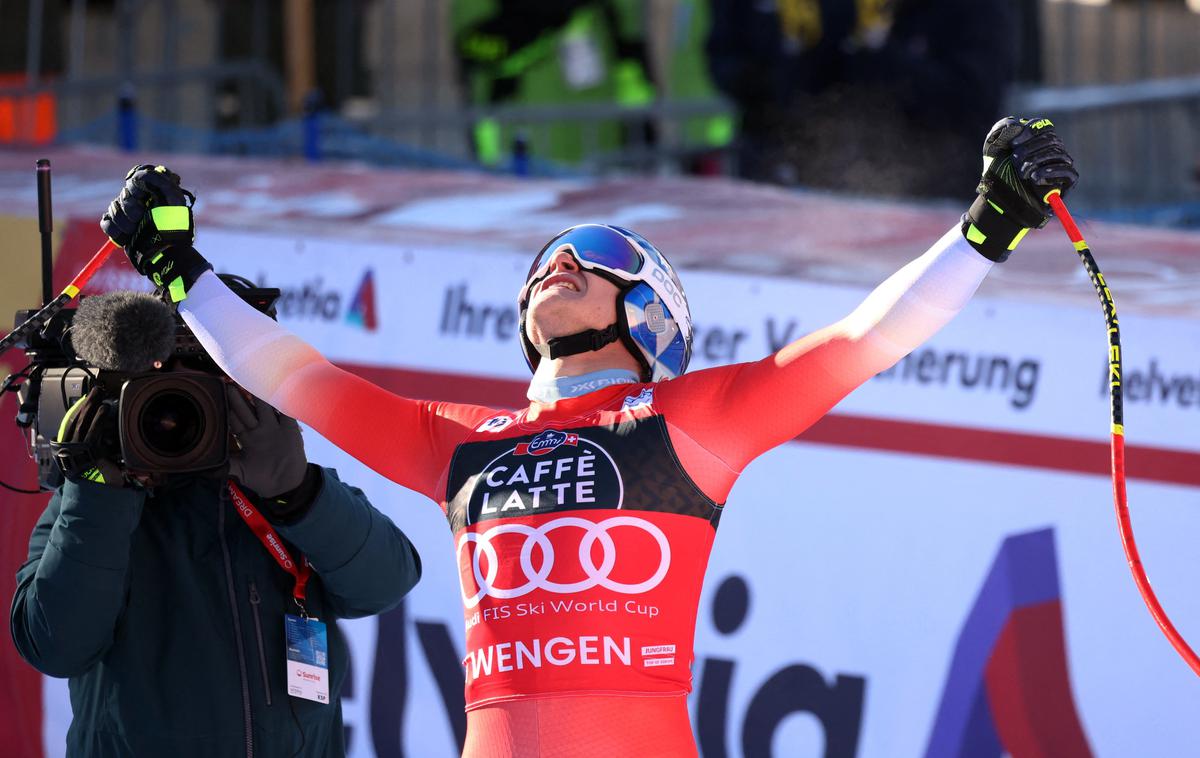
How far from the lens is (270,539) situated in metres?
3.31

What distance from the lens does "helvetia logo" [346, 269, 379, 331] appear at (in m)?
5.04

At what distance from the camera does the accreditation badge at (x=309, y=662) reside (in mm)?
3271

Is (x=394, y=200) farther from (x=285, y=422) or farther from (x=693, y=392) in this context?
(x=693, y=392)

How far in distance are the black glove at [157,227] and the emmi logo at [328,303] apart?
1.81 meters

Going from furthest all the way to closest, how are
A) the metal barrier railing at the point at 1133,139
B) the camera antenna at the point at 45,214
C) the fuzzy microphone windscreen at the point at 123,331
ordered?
the metal barrier railing at the point at 1133,139
the camera antenna at the point at 45,214
the fuzzy microphone windscreen at the point at 123,331

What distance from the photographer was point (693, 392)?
9.89ft

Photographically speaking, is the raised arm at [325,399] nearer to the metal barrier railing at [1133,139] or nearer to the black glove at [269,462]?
the black glove at [269,462]

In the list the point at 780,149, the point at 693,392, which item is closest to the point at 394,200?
the point at 780,149

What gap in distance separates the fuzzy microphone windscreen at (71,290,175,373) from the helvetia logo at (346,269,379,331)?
1812 mm

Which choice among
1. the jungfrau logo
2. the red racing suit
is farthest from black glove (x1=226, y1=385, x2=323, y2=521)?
the jungfrau logo

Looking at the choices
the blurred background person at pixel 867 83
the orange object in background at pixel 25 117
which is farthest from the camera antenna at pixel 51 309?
the orange object in background at pixel 25 117

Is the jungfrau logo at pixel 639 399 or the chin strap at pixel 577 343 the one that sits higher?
the chin strap at pixel 577 343

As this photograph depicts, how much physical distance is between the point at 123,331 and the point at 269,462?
36 cm

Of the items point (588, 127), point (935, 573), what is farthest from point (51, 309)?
point (588, 127)
